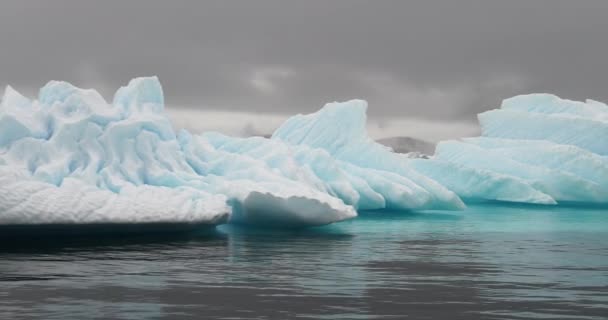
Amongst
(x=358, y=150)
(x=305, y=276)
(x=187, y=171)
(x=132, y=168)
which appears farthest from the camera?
(x=358, y=150)

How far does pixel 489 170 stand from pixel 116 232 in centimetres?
2178

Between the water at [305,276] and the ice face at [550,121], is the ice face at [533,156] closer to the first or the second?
the ice face at [550,121]

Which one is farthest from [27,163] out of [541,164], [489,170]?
[541,164]

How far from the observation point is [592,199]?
37062 mm

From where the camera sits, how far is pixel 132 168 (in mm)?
20438

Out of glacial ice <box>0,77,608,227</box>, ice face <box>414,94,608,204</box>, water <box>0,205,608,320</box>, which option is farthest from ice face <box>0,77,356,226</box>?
ice face <box>414,94,608,204</box>

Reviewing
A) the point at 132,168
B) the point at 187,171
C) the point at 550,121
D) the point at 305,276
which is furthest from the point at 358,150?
the point at 305,276

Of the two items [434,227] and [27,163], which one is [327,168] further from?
[27,163]

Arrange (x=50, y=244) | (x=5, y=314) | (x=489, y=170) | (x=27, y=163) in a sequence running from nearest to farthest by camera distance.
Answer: (x=5, y=314), (x=50, y=244), (x=27, y=163), (x=489, y=170)

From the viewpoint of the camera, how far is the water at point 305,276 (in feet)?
28.6

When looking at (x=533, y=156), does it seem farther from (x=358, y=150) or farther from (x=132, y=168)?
A: (x=132, y=168)

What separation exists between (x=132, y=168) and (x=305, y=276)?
9.69 metres

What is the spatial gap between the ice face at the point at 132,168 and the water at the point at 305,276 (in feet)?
2.20

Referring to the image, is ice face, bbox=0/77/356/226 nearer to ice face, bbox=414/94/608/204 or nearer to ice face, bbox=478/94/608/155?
ice face, bbox=414/94/608/204
